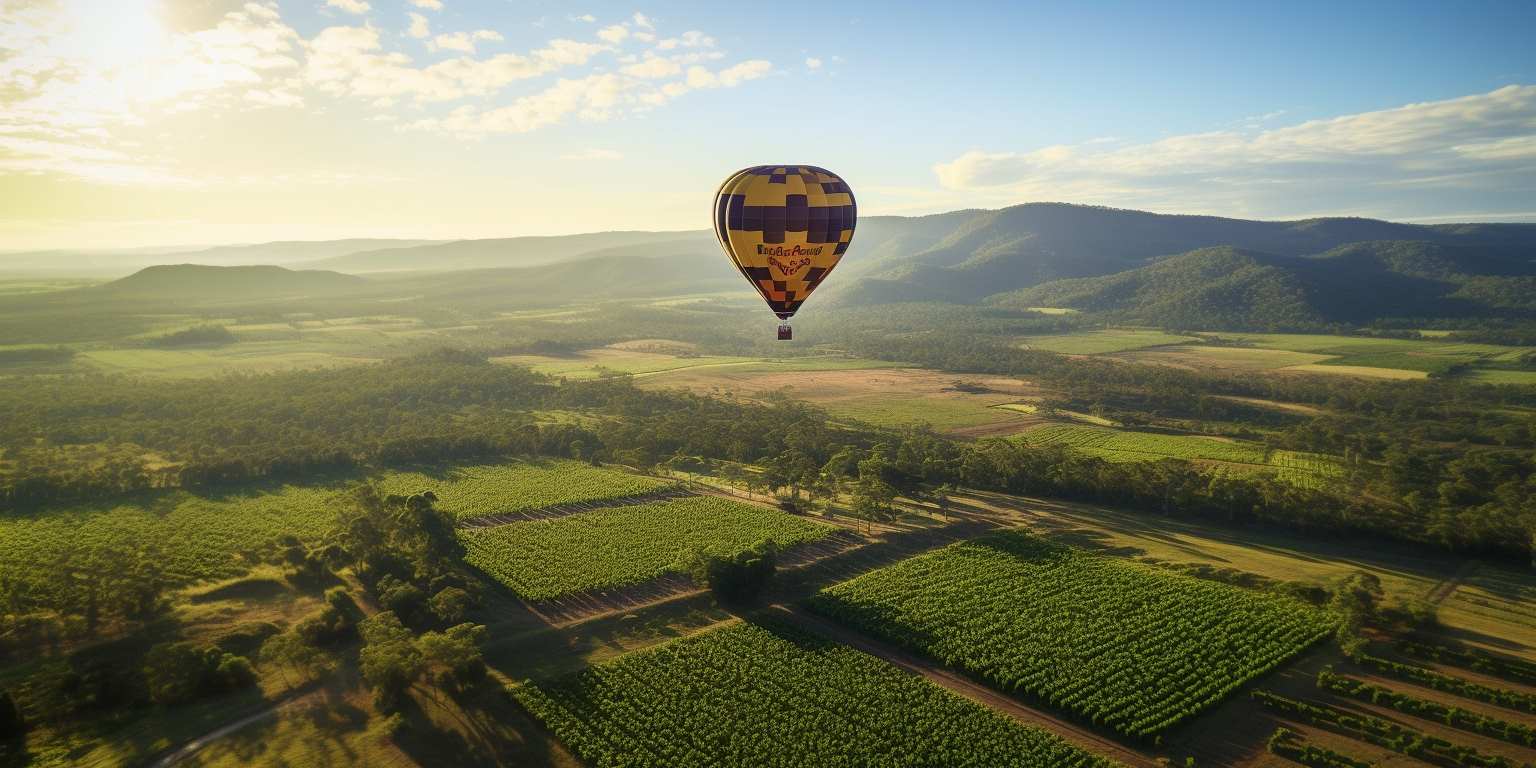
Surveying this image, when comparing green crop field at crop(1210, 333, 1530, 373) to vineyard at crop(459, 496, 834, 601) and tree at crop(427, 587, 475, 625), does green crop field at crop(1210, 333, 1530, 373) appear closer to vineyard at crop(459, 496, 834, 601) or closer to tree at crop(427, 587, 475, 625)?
vineyard at crop(459, 496, 834, 601)

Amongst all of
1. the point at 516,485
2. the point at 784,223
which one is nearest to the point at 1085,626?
the point at 784,223

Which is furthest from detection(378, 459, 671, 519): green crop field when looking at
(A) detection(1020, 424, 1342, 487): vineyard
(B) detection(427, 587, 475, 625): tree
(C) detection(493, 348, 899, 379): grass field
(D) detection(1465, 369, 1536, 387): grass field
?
(D) detection(1465, 369, 1536, 387): grass field

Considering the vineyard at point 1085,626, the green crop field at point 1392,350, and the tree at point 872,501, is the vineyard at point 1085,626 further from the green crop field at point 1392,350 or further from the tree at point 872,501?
the green crop field at point 1392,350

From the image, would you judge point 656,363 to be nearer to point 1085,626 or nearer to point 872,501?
point 872,501

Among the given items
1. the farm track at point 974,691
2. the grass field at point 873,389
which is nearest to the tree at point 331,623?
the farm track at point 974,691

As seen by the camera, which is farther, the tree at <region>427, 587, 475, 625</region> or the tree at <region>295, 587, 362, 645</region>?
the tree at <region>427, 587, 475, 625</region>

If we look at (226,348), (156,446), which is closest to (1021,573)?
(156,446)

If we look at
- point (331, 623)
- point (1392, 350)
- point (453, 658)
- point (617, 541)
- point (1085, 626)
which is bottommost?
point (1085, 626)

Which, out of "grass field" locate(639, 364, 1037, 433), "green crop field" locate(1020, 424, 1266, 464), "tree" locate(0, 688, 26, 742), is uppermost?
"grass field" locate(639, 364, 1037, 433)
